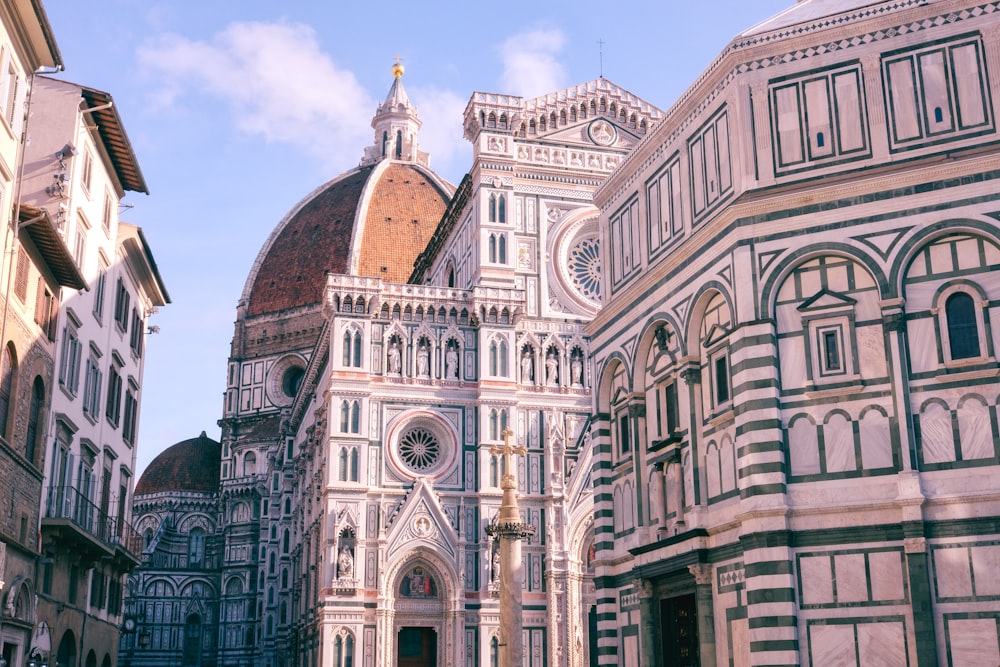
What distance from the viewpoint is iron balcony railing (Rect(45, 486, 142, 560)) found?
28.5 m

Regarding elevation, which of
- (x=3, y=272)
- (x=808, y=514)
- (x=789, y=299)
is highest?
(x=3, y=272)

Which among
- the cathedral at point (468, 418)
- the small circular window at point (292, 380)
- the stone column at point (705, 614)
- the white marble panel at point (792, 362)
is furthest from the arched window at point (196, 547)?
the white marble panel at point (792, 362)

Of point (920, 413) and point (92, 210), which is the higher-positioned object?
point (92, 210)

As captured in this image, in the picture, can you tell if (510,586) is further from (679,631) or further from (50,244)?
(50,244)

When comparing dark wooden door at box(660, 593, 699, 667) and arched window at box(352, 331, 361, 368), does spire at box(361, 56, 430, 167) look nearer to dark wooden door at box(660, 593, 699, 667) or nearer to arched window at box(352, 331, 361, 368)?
arched window at box(352, 331, 361, 368)

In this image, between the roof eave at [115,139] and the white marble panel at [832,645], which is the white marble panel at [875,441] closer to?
the white marble panel at [832,645]

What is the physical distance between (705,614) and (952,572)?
179 inches

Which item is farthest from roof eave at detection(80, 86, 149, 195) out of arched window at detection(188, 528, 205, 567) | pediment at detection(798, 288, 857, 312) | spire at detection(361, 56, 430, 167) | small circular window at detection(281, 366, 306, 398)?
spire at detection(361, 56, 430, 167)

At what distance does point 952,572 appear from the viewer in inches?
720

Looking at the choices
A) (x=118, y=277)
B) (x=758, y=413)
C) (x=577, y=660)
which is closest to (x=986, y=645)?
(x=758, y=413)

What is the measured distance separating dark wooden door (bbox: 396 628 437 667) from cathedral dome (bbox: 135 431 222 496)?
158 feet

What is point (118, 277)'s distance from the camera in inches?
1409

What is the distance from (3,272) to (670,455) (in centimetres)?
1373

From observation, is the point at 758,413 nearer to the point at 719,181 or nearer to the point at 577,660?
the point at 719,181
